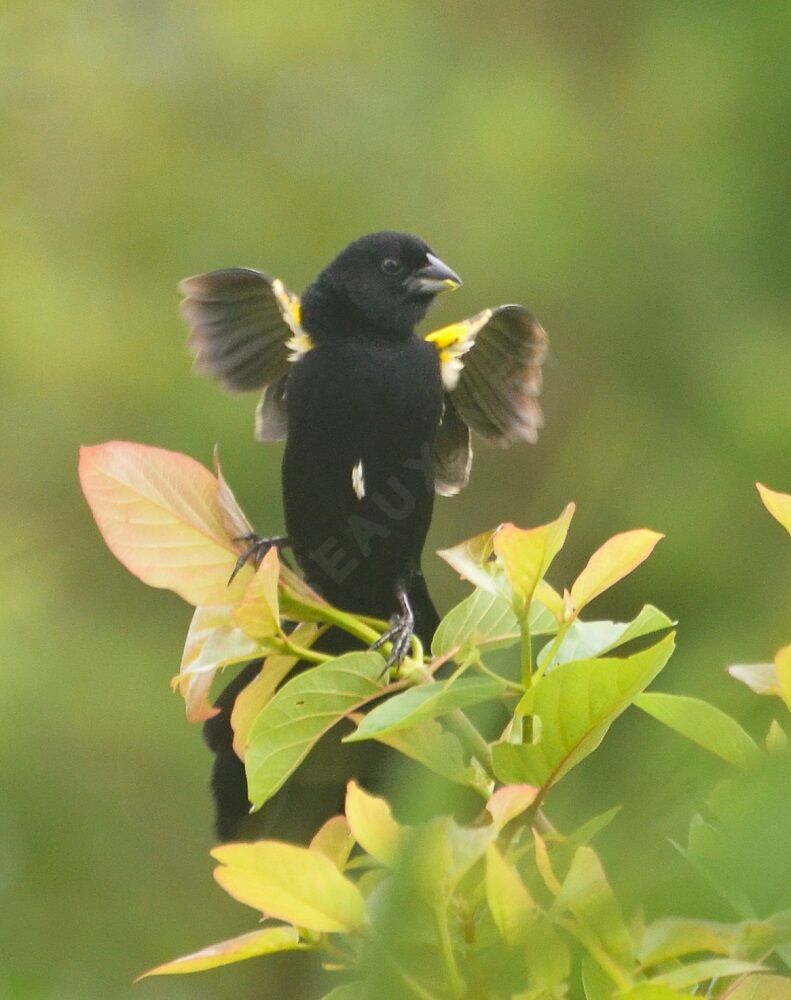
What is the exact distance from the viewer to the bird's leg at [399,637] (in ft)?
3.06

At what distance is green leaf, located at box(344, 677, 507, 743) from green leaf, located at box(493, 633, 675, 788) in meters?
0.03

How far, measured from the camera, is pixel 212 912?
4.42m

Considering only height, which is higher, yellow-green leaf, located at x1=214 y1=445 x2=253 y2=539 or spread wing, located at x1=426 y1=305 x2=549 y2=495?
yellow-green leaf, located at x1=214 y1=445 x2=253 y2=539

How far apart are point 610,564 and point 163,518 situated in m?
0.31

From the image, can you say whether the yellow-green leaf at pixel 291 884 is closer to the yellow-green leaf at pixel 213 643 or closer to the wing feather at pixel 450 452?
the yellow-green leaf at pixel 213 643

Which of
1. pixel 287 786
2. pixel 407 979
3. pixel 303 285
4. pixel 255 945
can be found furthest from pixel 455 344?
pixel 303 285

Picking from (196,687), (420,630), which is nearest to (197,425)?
(420,630)

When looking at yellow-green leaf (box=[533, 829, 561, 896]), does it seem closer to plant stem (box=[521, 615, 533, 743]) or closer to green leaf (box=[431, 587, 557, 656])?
plant stem (box=[521, 615, 533, 743])

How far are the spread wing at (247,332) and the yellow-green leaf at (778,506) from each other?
1.70 meters

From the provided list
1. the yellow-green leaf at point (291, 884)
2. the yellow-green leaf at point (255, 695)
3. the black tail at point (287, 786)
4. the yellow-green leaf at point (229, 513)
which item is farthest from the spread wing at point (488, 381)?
the yellow-green leaf at point (291, 884)

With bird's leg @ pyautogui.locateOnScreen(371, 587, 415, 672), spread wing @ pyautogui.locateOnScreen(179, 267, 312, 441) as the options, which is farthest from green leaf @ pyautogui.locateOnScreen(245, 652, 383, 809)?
spread wing @ pyautogui.locateOnScreen(179, 267, 312, 441)

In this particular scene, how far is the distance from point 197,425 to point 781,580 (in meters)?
4.09

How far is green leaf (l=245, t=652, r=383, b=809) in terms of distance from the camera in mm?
852

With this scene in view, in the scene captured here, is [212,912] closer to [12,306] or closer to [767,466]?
[12,306]
